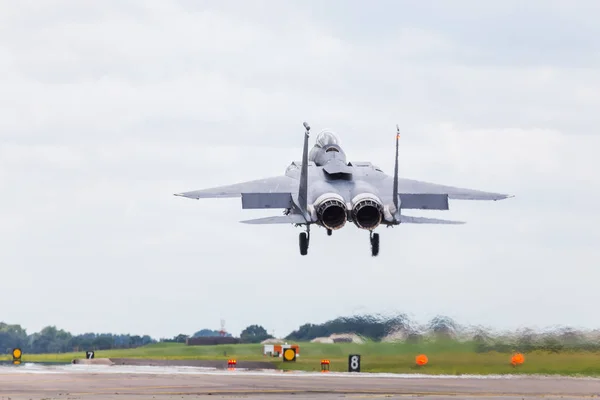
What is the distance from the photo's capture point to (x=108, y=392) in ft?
117

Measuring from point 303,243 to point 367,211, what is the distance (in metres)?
5.44

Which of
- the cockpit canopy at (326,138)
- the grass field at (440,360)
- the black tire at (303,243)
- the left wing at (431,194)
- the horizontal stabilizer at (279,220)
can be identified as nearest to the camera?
the horizontal stabilizer at (279,220)

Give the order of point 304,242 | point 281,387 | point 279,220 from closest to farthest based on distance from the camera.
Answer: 1. point 281,387
2. point 279,220
3. point 304,242

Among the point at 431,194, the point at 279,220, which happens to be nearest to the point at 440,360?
the point at 431,194

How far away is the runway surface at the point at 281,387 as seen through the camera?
3469cm

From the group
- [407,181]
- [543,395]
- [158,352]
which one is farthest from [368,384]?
[158,352]

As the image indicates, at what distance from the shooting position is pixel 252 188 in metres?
55.5

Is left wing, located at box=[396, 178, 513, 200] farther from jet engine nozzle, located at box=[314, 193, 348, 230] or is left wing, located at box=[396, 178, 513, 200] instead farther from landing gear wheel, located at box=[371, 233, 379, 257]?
jet engine nozzle, located at box=[314, 193, 348, 230]

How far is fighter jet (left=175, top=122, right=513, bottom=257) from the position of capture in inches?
1948

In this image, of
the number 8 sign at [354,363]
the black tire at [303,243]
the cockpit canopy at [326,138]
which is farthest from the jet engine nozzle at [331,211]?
the cockpit canopy at [326,138]

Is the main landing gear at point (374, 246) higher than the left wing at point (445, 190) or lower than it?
lower

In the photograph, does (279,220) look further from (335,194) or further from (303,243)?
(303,243)

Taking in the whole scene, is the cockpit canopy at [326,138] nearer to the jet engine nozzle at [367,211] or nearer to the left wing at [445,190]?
the left wing at [445,190]

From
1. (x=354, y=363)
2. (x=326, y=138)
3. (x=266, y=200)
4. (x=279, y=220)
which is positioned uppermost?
(x=326, y=138)
